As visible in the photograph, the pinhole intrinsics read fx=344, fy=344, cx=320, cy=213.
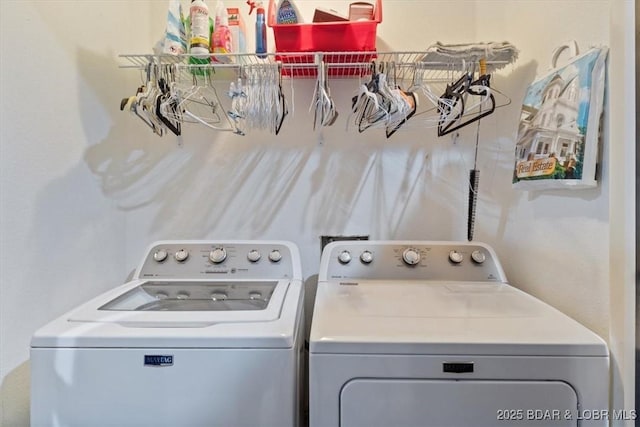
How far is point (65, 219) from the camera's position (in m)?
1.26

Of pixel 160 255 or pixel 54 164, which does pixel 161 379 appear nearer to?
pixel 160 255

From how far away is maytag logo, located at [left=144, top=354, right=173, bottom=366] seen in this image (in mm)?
833

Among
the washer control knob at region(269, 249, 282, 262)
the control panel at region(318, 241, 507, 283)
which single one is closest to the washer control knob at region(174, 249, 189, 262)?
the washer control knob at region(269, 249, 282, 262)

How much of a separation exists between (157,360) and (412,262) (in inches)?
38.5

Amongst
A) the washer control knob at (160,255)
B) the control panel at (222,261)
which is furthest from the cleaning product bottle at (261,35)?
the washer control knob at (160,255)

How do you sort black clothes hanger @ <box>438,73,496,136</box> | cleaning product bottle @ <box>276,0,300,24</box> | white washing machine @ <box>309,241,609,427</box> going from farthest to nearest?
cleaning product bottle @ <box>276,0,300,24</box> < black clothes hanger @ <box>438,73,496,136</box> < white washing machine @ <box>309,241,609,427</box>

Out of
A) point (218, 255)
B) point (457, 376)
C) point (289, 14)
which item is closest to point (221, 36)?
point (289, 14)

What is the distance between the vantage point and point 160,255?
1.46 meters

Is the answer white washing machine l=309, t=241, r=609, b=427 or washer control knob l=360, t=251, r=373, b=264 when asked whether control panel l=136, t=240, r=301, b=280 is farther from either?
white washing machine l=309, t=241, r=609, b=427

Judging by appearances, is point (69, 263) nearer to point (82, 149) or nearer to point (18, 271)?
point (18, 271)

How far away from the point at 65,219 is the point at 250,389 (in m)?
0.97

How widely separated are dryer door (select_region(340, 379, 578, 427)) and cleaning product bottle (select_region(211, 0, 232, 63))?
51.1 inches

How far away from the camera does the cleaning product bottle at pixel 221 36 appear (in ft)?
4.58

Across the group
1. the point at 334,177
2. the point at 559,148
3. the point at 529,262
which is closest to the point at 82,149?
the point at 334,177
